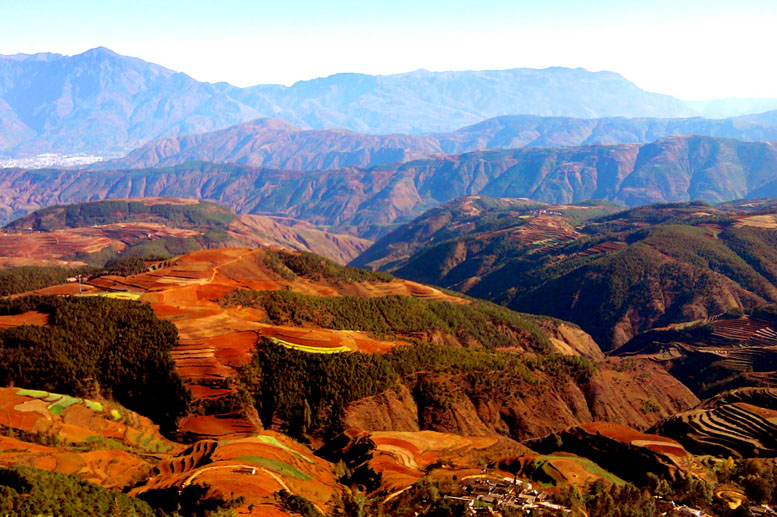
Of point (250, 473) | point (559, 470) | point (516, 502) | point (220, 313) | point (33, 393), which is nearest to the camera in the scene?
point (516, 502)

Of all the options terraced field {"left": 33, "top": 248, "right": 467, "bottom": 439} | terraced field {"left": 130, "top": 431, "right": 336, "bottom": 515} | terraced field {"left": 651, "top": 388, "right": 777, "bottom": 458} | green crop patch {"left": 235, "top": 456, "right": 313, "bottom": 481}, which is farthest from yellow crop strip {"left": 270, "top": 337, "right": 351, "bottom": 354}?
terraced field {"left": 651, "top": 388, "right": 777, "bottom": 458}

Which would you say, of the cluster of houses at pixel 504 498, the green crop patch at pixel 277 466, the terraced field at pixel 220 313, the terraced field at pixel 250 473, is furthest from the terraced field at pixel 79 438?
the cluster of houses at pixel 504 498

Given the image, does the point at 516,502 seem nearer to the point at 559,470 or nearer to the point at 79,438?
the point at 559,470

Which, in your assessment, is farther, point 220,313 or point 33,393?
point 220,313

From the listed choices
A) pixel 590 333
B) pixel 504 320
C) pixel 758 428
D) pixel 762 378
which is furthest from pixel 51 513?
pixel 590 333

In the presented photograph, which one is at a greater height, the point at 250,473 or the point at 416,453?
the point at 250,473

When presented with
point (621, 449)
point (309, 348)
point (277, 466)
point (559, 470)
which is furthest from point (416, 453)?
point (309, 348)
